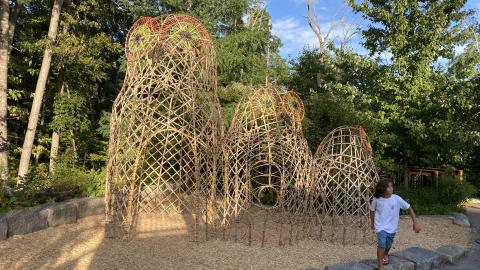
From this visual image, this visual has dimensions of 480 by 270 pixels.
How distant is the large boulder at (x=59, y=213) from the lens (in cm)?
666

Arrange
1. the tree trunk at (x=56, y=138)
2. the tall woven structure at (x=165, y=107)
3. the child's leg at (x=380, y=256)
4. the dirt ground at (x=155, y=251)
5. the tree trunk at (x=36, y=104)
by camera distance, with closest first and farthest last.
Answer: the child's leg at (x=380, y=256) → the dirt ground at (x=155, y=251) → the tall woven structure at (x=165, y=107) → the tree trunk at (x=36, y=104) → the tree trunk at (x=56, y=138)

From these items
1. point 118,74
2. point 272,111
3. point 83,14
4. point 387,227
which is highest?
point 83,14

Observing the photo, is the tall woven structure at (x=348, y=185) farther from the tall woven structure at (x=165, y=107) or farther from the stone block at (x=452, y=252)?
the tall woven structure at (x=165, y=107)

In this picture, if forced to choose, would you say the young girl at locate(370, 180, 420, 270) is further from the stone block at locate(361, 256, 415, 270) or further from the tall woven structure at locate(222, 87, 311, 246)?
the tall woven structure at locate(222, 87, 311, 246)

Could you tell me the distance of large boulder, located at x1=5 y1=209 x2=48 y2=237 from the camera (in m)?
5.98

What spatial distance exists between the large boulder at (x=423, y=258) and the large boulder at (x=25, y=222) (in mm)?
5148

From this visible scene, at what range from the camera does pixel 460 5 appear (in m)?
11.8

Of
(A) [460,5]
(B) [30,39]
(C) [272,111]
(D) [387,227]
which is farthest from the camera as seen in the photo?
(B) [30,39]

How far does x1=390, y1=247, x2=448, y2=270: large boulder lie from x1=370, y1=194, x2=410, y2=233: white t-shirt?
0.73m

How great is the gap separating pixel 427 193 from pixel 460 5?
211 inches

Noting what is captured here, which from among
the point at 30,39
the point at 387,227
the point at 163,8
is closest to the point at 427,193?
the point at 387,227

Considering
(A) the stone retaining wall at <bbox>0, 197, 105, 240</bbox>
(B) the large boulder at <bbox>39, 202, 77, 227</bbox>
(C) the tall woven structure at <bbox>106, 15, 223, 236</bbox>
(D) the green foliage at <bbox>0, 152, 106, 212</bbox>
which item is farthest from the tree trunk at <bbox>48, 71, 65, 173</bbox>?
(C) the tall woven structure at <bbox>106, 15, 223, 236</bbox>

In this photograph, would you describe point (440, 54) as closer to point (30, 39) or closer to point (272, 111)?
point (272, 111)

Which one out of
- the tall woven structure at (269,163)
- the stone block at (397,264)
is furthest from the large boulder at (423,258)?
the tall woven structure at (269,163)
